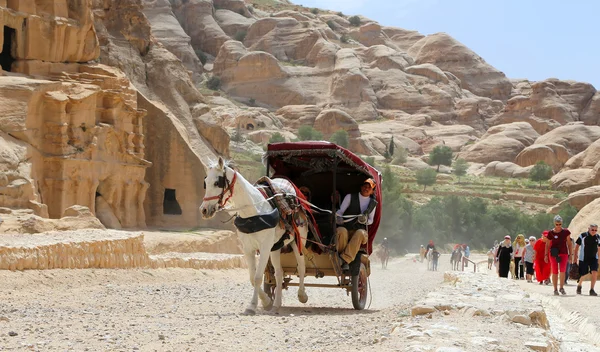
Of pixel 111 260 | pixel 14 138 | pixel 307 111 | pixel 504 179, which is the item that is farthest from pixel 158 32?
pixel 111 260

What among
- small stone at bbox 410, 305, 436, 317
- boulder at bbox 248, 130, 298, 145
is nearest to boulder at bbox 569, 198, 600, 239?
small stone at bbox 410, 305, 436, 317

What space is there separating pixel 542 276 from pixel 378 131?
90535 millimetres

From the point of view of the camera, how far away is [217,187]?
456 inches

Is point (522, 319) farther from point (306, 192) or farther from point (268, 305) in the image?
point (306, 192)

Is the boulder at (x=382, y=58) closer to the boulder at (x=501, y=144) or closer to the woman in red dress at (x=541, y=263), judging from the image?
the boulder at (x=501, y=144)

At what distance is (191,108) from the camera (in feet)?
123

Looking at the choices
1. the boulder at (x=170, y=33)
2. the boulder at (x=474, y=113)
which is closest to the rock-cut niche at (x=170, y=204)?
the boulder at (x=170, y=33)

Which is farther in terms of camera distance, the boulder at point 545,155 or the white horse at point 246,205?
the boulder at point 545,155

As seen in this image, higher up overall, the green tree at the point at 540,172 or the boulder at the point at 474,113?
the boulder at the point at 474,113

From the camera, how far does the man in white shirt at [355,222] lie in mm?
13188

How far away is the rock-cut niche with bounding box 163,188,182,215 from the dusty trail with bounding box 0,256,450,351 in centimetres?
1580

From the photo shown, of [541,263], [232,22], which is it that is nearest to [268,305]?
[541,263]

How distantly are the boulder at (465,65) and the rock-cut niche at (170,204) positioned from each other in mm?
116825

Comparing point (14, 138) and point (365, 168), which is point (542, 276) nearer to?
point (365, 168)
